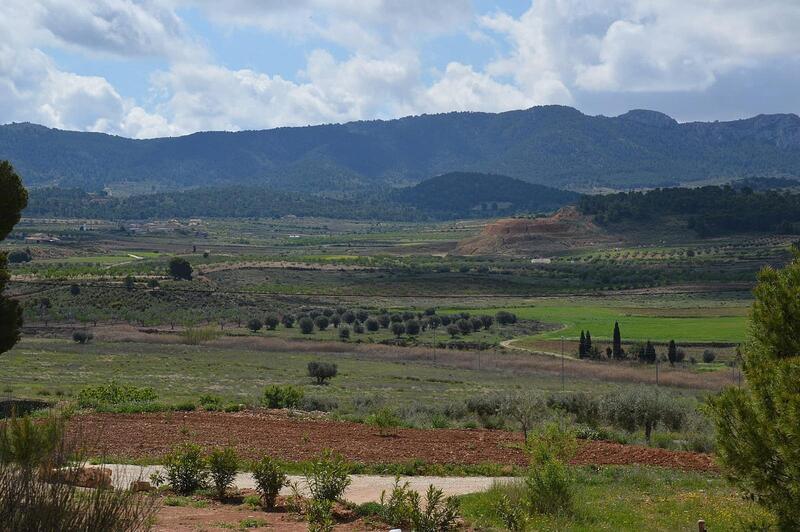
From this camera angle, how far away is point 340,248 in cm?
17112

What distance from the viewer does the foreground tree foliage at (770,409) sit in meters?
9.13

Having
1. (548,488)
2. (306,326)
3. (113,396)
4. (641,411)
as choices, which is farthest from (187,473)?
(306,326)

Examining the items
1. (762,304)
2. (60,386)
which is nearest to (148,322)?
(60,386)

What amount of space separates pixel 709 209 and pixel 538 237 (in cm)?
3144

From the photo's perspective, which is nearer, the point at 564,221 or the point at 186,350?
the point at 186,350

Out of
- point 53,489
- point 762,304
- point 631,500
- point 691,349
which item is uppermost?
point 762,304

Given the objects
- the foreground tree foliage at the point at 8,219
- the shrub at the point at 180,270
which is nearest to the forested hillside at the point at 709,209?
the shrub at the point at 180,270

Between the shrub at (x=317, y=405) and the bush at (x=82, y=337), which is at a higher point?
the shrub at (x=317, y=405)

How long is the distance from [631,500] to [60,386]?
2656 cm

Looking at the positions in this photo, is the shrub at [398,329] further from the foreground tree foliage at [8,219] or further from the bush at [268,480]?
the bush at [268,480]

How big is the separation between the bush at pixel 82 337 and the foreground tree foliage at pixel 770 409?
55.9 metres

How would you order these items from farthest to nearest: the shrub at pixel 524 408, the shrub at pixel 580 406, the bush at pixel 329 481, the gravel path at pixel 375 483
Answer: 1. the shrub at pixel 580 406
2. the shrub at pixel 524 408
3. the gravel path at pixel 375 483
4. the bush at pixel 329 481

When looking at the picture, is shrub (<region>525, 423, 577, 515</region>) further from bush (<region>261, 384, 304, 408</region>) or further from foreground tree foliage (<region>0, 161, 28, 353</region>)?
foreground tree foliage (<region>0, 161, 28, 353</region>)

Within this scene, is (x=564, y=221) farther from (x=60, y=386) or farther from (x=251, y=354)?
(x=60, y=386)
